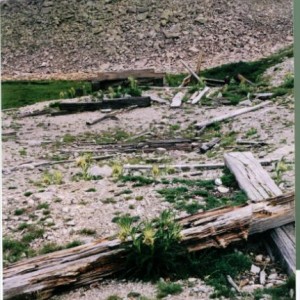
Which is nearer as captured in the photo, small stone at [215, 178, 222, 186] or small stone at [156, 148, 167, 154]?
small stone at [215, 178, 222, 186]

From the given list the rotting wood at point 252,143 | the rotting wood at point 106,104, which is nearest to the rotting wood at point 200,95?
the rotting wood at point 106,104

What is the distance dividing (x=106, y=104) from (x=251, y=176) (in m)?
2.03

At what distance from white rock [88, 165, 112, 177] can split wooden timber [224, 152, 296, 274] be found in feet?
2.77

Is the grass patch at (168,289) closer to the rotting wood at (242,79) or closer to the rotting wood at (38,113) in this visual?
the rotting wood at (38,113)

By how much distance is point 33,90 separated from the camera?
19.9 feet

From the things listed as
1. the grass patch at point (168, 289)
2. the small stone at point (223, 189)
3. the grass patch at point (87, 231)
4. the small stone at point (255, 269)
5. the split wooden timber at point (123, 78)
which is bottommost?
the grass patch at point (168, 289)

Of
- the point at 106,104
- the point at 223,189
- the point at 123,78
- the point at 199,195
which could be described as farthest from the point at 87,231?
the point at 123,78

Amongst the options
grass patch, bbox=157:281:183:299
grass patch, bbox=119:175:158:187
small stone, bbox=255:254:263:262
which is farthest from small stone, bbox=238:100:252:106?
grass patch, bbox=157:281:183:299

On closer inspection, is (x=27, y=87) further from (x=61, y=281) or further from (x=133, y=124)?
(x=61, y=281)

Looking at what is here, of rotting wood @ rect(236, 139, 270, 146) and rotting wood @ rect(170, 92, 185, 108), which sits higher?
rotting wood @ rect(170, 92, 185, 108)

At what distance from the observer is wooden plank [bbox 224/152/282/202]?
3488 mm

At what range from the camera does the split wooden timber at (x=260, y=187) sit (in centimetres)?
317

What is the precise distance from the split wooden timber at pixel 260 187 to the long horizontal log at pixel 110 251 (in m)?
0.08

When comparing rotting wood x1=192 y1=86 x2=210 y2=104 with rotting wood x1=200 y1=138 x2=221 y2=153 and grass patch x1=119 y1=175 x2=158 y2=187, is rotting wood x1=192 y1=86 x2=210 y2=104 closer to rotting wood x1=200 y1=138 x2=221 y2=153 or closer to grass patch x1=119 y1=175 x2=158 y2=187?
rotting wood x1=200 y1=138 x2=221 y2=153
